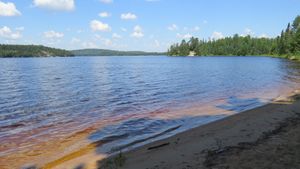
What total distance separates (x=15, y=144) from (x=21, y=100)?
12.4m

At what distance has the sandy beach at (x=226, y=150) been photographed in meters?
7.69

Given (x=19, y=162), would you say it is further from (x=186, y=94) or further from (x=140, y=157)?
(x=186, y=94)

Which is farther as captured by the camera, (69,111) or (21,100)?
(21,100)

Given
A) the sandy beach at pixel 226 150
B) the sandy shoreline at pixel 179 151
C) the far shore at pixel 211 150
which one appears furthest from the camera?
the sandy shoreline at pixel 179 151

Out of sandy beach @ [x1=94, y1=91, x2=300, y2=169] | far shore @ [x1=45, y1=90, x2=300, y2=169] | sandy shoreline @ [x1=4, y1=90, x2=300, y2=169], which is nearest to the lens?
sandy beach @ [x1=94, y1=91, x2=300, y2=169]

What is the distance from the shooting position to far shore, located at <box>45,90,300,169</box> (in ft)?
25.7

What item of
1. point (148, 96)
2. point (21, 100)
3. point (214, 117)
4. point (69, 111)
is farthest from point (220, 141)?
point (21, 100)

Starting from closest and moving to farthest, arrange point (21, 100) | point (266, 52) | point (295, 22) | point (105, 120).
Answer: point (105, 120) < point (21, 100) < point (295, 22) < point (266, 52)

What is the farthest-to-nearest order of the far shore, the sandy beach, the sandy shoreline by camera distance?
the sandy shoreline, the far shore, the sandy beach

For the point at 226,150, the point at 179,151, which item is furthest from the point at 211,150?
the point at 179,151

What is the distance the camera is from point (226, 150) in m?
8.97

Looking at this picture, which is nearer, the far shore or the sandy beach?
the sandy beach

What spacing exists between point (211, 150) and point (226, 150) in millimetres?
472

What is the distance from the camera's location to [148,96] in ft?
82.7
